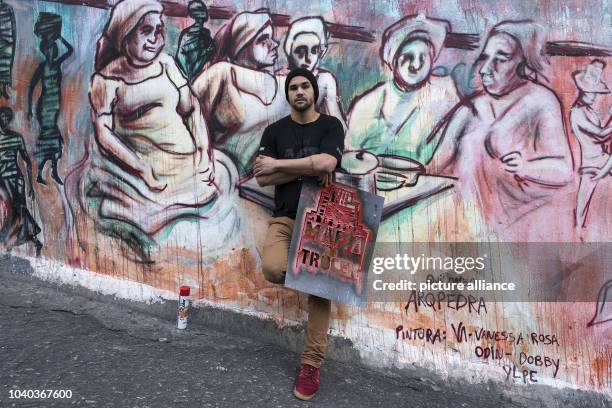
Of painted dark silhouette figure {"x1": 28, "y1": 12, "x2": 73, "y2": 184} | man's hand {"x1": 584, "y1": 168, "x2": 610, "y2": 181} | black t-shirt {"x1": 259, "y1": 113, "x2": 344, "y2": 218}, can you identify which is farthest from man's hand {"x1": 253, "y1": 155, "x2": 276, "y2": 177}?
painted dark silhouette figure {"x1": 28, "y1": 12, "x2": 73, "y2": 184}

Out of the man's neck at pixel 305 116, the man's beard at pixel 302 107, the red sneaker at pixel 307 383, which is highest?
the man's beard at pixel 302 107

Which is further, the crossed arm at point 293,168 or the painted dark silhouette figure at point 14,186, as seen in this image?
the painted dark silhouette figure at point 14,186

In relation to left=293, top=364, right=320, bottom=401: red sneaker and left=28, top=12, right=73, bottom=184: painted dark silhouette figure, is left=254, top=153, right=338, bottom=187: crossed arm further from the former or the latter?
left=28, top=12, right=73, bottom=184: painted dark silhouette figure

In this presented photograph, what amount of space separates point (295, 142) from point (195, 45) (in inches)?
50.4

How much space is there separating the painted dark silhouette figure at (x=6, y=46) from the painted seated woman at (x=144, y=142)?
919 millimetres

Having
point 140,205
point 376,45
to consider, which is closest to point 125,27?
point 140,205

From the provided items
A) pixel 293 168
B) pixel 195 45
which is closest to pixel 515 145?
pixel 293 168

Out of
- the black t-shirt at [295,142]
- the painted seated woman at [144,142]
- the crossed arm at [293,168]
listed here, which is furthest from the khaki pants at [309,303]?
the painted seated woman at [144,142]

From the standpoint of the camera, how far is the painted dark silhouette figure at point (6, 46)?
4.16 meters

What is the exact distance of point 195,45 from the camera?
142 inches

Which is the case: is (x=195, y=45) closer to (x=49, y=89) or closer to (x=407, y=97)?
(x=49, y=89)

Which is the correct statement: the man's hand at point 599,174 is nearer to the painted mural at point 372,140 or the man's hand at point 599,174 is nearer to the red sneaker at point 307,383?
the painted mural at point 372,140

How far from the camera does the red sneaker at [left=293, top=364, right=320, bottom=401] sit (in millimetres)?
2736

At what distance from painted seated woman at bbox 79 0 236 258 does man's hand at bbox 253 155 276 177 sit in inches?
28.6
